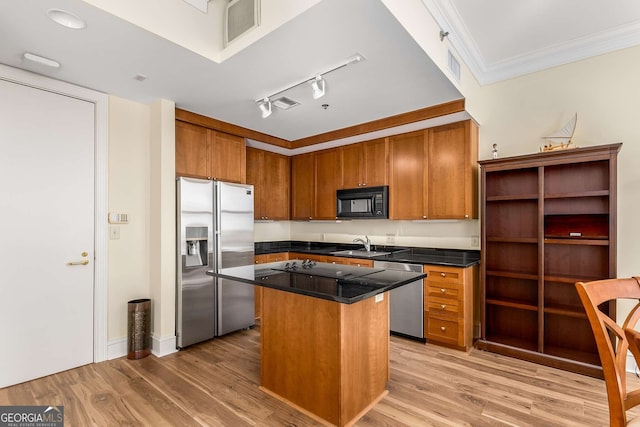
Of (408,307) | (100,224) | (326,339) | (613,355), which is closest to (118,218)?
(100,224)

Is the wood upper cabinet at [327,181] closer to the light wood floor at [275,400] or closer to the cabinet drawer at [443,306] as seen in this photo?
the cabinet drawer at [443,306]

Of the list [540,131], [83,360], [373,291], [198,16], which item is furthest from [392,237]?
[83,360]

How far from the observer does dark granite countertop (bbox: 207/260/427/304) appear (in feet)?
6.07

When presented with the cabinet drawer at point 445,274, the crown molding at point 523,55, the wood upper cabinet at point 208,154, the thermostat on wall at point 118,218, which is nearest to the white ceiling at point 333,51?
the crown molding at point 523,55

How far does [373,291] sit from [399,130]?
8.56 feet

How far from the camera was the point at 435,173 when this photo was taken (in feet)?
12.1

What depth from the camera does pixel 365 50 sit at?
227 cm

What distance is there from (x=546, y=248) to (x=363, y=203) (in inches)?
82.0

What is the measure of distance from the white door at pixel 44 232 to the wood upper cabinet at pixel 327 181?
285 centimetres

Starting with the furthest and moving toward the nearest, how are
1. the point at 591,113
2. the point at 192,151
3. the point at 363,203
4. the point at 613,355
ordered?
the point at 363,203, the point at 192,151, the point at 591,113, the point at 613,355

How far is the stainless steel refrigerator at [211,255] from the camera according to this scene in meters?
3.31

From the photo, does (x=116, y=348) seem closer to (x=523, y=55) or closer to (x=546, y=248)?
(x=546, y=248)

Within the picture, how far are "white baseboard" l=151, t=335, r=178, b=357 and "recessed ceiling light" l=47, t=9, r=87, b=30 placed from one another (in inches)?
107

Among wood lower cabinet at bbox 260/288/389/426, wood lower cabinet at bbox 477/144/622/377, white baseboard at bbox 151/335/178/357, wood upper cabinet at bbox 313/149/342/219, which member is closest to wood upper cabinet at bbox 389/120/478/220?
wood lower cabinet at bbox 477/144/622/377
